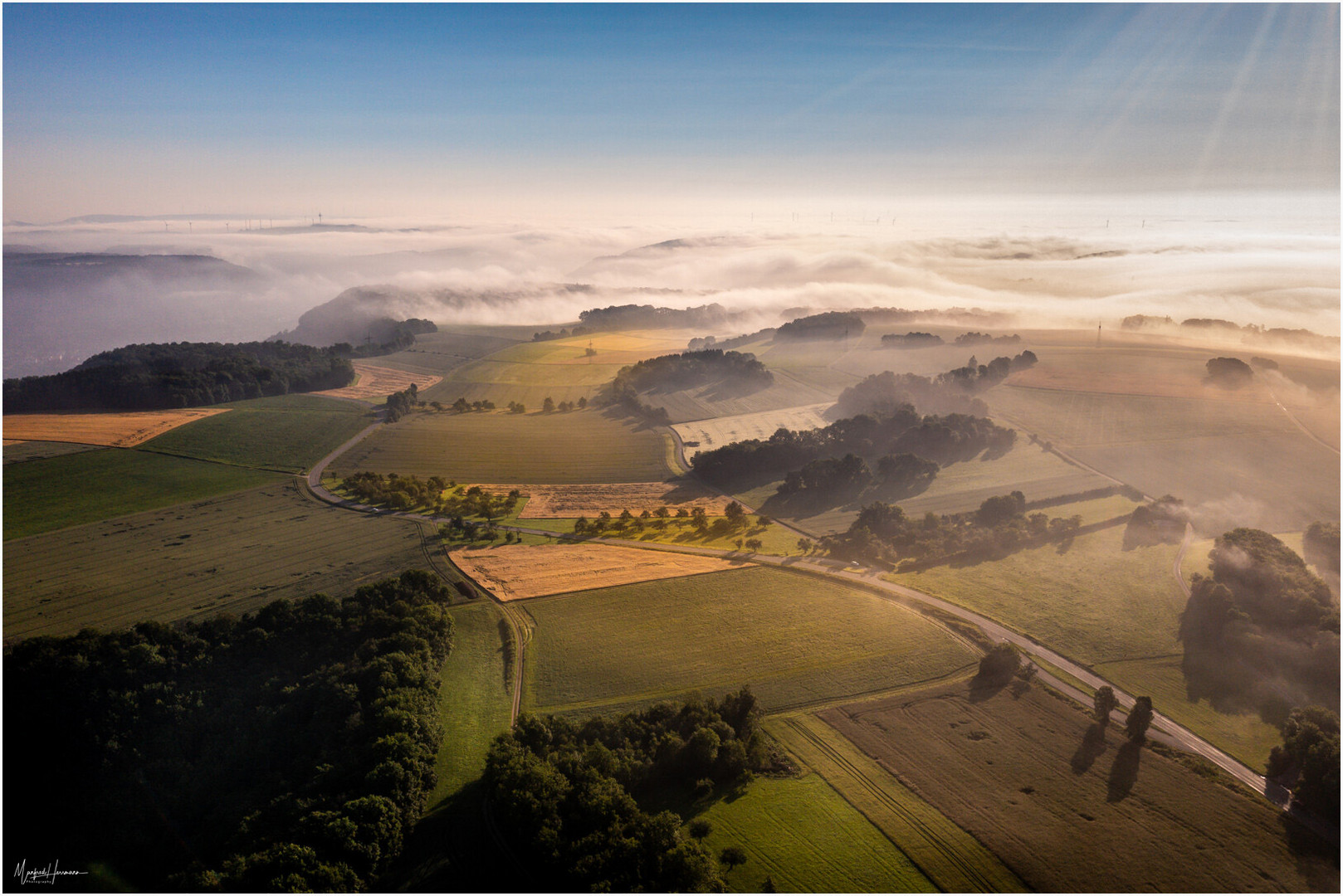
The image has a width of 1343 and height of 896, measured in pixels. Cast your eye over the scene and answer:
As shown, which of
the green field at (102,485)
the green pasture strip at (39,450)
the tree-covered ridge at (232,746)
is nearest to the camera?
the tree-covered ridge at (232,746)

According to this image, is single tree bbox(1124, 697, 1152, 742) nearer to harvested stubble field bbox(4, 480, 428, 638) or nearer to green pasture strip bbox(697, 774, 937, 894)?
green pasture strip bbox(697, 774, 937, 894)

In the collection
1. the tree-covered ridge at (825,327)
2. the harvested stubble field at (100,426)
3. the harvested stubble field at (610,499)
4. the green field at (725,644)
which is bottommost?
the green field at (725,644)

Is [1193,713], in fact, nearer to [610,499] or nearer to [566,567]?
[566,567]

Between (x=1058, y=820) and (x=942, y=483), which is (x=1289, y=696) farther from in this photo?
(x=942, y=483)

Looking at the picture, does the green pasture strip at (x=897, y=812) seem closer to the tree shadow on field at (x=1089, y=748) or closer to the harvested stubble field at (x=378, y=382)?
the tree shadow on field at (x=1089, y=748)

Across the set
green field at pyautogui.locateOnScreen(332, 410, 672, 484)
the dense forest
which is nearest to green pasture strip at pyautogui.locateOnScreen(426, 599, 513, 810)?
green field at pyautogui.locateOnScreen(332, 410, 672, 484)

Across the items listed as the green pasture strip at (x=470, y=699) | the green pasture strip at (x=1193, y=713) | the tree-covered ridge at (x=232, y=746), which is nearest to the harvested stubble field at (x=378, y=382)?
the green pasture strip at (x=470, y=699)
